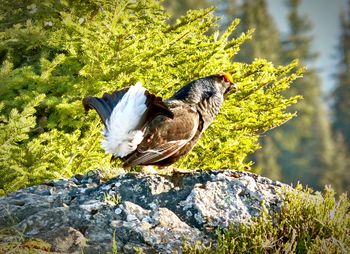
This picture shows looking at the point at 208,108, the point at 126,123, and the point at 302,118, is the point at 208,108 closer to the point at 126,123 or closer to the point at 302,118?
the point at 126,123

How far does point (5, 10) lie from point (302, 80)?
2882 inches

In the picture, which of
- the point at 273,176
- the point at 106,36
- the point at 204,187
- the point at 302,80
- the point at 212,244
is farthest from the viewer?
the point at 302,80

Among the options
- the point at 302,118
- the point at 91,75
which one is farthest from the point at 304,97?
the point at 91,75

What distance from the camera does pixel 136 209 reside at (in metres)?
5.80

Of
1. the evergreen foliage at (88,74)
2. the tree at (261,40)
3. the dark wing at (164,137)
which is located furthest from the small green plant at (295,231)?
the tree at (261,40)

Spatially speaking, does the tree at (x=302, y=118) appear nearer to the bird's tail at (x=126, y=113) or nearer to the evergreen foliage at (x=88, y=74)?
the evergreen foliage at (x=88, y=74)

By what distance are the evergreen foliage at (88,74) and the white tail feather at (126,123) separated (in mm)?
1220

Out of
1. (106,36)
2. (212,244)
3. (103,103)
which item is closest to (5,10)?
(106,36)

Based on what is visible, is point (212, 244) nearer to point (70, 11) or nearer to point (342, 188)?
point (70, 11)

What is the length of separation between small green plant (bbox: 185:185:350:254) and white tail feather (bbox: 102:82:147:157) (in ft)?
4.24

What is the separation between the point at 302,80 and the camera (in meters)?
80.6

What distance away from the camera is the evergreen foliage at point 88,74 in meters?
8.27

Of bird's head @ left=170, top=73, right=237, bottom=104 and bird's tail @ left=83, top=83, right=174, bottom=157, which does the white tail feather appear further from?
bird's head @ left=170, top=73, right=237, bottom=104

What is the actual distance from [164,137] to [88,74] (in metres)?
2.26
